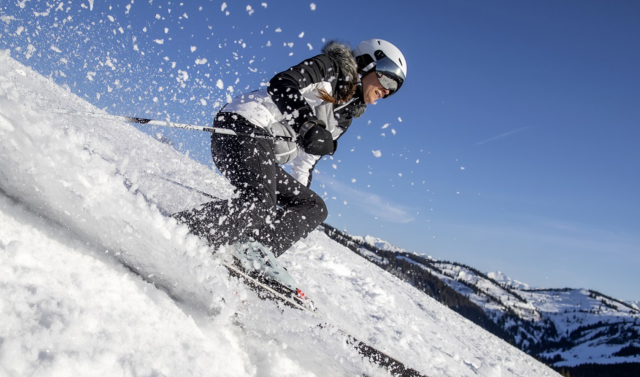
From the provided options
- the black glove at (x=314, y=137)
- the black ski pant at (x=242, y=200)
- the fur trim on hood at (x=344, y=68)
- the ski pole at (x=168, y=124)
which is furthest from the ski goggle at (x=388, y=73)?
the black ski pant at (x=242, y=200)

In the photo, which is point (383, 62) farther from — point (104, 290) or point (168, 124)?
point (104, 290)

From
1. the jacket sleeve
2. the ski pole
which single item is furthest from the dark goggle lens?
the ski pole

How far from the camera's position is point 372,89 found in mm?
3193

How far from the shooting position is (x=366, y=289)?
761 centimetres

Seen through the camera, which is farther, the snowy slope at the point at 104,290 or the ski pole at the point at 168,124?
the ski pole at the point at 168,124

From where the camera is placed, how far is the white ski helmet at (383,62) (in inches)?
123

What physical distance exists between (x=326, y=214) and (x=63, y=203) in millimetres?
2218

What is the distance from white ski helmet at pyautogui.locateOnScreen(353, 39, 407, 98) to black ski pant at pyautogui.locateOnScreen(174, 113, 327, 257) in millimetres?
1044

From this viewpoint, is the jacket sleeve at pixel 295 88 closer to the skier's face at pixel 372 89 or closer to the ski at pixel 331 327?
the skier's face at pixel 372 89

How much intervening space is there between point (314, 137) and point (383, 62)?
0.97 meters

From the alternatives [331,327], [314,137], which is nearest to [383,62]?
[314,137]

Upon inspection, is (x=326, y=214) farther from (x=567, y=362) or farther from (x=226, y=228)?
(x=567, y=362)

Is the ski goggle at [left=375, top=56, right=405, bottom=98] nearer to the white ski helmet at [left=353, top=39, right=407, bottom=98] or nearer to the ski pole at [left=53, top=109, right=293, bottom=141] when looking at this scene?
the white ski helmet at [left=353, top=39, right=407, bottom=98]

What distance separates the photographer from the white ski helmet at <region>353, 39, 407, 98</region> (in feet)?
10.2
